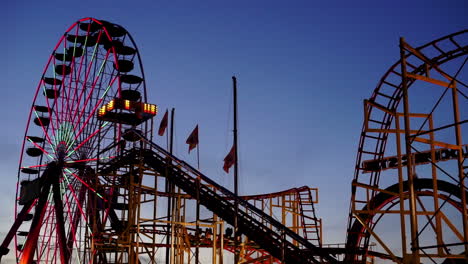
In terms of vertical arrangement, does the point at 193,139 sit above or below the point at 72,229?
above

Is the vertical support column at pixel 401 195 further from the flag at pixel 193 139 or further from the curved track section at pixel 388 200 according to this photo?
the flag at pixel 193 139

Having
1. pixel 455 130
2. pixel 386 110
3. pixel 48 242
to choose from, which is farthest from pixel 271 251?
pixel 48 242

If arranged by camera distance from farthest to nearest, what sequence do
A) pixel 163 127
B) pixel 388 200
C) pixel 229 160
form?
pixel 163 127
pixel 229 160
pixel 388 200

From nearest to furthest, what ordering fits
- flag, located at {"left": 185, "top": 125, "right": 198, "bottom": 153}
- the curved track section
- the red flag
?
the curved track section → flag, located at {"left": 185, "top": 125, "right": 198, "bottom": 153} → the red flag

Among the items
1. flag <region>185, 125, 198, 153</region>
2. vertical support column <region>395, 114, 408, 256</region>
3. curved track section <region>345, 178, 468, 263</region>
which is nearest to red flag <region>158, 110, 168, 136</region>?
flag <region>185, 125, 198, 153</region>

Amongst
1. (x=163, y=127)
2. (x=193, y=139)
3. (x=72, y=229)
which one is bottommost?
(x=72, y=229)

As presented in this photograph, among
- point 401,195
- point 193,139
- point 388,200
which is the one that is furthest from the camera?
point 193,139

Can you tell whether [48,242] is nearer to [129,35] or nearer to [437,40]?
[129,35]

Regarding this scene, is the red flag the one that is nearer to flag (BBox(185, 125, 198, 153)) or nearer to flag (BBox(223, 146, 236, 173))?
flag (BBox(185, 125, 198, 153))

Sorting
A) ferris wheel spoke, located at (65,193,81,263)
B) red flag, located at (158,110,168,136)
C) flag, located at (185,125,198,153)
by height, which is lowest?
ferris wheel spoke, located at (65,193,81,263)

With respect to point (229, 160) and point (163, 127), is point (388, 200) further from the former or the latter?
point (163, 127)

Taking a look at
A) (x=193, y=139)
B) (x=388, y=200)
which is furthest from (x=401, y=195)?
(x=193, y=139)

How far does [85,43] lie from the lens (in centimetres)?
3459

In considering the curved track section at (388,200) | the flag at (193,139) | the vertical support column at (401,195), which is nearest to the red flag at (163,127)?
the flag at (193,139)
